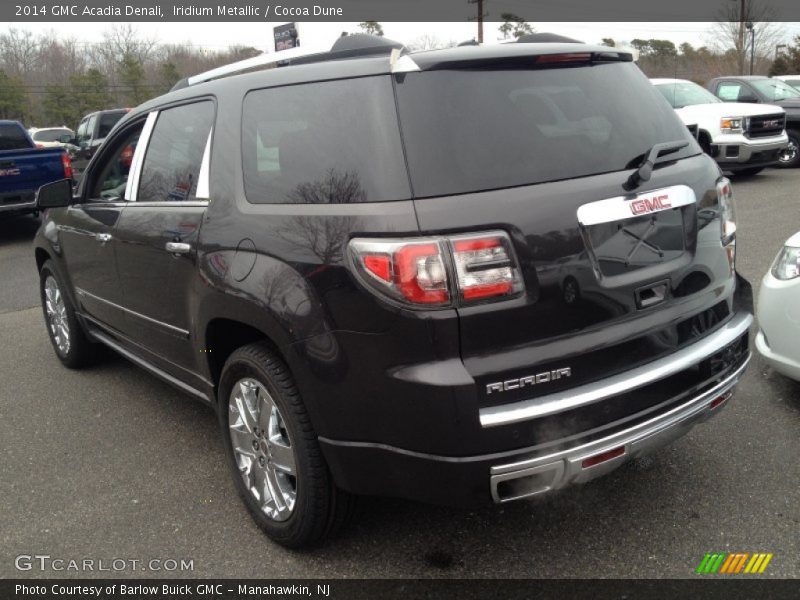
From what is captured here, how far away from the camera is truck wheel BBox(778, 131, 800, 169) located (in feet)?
47.6

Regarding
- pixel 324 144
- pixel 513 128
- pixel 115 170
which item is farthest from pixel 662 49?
pixel 324 144

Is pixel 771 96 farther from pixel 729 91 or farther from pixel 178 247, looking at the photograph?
pixel 178 247

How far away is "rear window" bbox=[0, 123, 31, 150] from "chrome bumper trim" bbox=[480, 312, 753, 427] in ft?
39.6

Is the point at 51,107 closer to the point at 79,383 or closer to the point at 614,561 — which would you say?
the point at 79,383

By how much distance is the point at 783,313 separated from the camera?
11.7 feet

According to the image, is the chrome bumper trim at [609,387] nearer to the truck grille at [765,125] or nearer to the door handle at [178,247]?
the door handle at [178,247]

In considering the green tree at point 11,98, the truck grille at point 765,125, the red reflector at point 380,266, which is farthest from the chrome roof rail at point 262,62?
the green tree at point 11,98

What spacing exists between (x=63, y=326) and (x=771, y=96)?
47.2ft

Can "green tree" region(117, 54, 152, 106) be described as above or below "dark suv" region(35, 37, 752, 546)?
above

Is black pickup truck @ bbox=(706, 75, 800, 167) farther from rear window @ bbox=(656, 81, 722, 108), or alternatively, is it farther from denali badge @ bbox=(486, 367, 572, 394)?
denali badge @ bbox=(486, 367, 572, 394)

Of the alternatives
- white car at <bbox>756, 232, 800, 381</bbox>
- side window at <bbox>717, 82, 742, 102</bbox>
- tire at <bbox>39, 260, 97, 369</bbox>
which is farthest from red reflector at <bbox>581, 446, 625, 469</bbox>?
side window at <bbox>717, 82, 742, 102</bbox>

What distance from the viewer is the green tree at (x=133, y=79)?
4594 cm

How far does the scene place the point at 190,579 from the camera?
8.92ft

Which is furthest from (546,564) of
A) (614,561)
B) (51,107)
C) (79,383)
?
(51,107)
